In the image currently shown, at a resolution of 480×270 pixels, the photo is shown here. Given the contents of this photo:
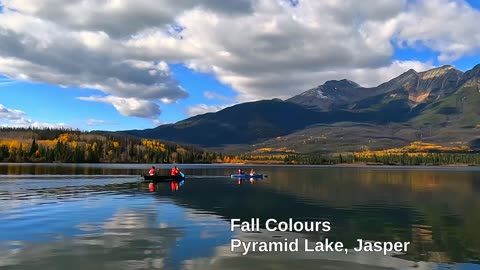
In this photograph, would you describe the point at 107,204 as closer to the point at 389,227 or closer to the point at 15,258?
the point at 15,258

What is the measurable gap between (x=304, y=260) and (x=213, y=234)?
10371 mm

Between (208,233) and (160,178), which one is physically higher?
(160,178)

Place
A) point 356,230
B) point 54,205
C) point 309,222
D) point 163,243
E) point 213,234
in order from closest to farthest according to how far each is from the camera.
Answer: point 163,243 → point 213,234 → point 356,230 → point 309,222 → point 54,205

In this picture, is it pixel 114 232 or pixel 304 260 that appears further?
pixel 114 232

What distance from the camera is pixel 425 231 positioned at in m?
40.4

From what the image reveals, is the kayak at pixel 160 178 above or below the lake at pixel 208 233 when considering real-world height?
above

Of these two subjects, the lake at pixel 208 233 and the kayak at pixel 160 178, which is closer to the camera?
the lake at pixel 208 233

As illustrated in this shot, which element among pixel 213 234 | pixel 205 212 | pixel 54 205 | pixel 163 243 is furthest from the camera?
pixel 54 205

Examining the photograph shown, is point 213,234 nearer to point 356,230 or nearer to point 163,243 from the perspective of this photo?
point 163,243

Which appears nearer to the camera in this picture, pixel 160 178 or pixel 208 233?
pixel 208 233

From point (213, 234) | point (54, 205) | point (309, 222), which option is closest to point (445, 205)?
point (309, 222)

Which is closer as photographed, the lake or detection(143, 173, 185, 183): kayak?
the lake

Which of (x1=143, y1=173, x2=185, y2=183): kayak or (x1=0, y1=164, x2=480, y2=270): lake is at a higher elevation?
(x1=143, y1=173, x2=185, y2=183): kayak

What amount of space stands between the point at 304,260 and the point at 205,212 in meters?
24.0
